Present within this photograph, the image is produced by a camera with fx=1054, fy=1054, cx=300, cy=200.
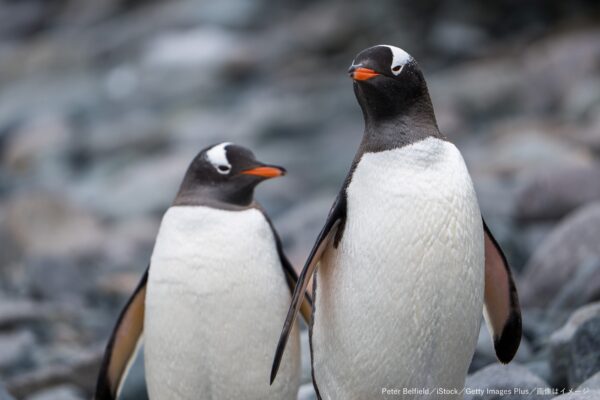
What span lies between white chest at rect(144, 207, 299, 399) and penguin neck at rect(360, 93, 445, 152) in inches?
28.0

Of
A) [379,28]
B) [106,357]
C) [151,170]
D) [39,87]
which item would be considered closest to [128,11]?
[39,87]

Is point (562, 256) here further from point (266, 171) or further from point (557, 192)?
point (266, 171)

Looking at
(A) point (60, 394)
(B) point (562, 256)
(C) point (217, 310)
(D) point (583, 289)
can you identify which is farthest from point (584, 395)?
(B) point (562, 256)

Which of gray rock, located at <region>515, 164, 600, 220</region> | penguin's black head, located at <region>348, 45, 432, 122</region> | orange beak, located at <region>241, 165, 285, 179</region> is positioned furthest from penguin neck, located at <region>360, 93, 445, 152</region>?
gray rock, located at <region>515, 164, 600, 220</region>

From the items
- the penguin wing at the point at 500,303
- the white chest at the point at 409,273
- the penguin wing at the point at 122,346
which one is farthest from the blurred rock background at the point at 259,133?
the penguin wing at the point at 122,346

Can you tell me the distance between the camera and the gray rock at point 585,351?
394 cm

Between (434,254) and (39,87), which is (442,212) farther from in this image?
(39,87)

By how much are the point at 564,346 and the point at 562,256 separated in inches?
80.9

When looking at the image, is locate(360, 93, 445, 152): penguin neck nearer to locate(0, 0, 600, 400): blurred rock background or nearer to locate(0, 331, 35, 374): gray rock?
locate(0, 0, 600, 400): blurred rock background

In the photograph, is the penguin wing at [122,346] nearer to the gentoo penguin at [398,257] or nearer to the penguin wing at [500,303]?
the gentoo penguin at [398,257]

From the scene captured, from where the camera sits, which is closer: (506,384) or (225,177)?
(506,384)

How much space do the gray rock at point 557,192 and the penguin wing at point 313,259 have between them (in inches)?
192

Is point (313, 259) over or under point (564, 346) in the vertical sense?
over

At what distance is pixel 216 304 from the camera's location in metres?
3.83
